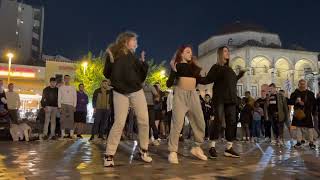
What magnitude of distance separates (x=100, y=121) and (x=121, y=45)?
7213 millimetres

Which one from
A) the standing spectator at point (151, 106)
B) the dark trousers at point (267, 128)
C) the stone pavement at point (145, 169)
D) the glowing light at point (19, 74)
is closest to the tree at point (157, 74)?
the glowing light at point (19, 74)

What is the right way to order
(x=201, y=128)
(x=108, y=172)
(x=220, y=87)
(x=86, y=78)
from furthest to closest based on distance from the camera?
(x=86, y=78)
(x=220, y=87)
(x=201, y=128)
(x=108, y=172)

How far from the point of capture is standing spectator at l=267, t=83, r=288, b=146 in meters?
12.7

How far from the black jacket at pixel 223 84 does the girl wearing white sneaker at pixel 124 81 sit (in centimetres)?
183

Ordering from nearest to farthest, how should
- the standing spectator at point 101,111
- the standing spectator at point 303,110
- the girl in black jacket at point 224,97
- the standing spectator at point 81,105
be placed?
the girl in black jacket at point 224,97 < the standing spectator at point 303,110 < the standing spectator at point 101,111 < the standing spectator at point 81,105

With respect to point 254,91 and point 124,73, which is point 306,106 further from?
point 254,91

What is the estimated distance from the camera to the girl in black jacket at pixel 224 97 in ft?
26.8

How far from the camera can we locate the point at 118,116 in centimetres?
659

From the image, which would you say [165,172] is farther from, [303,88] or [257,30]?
[257,30]

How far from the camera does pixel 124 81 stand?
672 centimetres

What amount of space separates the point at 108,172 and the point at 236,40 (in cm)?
6683

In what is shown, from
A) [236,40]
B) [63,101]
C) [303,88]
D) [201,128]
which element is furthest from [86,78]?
[201,128]

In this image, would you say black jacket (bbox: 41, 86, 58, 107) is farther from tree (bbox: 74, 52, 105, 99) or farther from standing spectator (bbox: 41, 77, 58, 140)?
tree (bbox: 74, 52, 105, 99)

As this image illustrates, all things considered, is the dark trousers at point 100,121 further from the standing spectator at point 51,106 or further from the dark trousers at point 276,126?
the dark trousers at point 276,126
